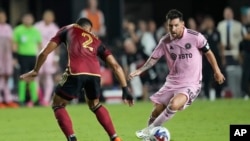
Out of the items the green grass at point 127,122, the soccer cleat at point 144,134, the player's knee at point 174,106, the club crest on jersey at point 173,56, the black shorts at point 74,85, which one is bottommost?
the green grass at point 127,122

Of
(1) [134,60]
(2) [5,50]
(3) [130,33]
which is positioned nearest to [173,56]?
(2) [5,50]

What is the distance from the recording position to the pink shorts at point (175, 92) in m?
13.6

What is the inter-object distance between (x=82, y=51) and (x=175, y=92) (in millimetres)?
1817

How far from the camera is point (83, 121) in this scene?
18.1m

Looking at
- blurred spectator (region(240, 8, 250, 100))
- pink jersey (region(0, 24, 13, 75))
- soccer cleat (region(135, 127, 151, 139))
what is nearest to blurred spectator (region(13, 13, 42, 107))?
pink jersey (region(0, 24, 13, 75))

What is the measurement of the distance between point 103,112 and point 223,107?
839 centimetres

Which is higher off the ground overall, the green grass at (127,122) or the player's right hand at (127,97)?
the player's right hand at (127,97)

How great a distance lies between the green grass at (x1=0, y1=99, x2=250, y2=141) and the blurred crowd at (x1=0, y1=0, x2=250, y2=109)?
140 centimetres

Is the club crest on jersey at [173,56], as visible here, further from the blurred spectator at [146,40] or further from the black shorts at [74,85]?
the blurred spectator at [146,40]

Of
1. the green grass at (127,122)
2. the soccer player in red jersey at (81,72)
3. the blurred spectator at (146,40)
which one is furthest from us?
the blurred spectator at (146,40)

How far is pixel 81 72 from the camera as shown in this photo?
12.8 meters

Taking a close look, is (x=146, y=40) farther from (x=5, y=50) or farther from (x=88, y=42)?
(x=88, y=42)

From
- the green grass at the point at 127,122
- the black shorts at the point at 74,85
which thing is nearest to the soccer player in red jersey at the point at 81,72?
the black shorts at the point at 74,85

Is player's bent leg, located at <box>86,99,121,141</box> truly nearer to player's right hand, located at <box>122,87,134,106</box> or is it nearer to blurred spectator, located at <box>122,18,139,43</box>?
player's right hand, located at <box>122,87,134,106</box>
